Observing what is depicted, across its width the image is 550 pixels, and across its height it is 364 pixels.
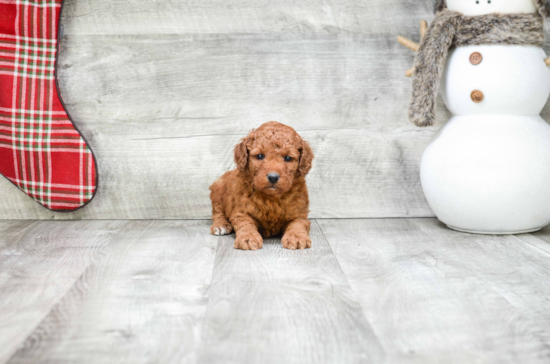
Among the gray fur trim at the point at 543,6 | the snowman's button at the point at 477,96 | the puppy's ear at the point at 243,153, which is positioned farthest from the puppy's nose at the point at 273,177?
the gray fur trim at the point at 543,6

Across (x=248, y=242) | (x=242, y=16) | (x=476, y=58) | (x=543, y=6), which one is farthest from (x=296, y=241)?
(x=543, y=6)

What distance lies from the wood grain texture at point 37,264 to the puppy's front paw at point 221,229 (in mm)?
391

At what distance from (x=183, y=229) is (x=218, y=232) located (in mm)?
196

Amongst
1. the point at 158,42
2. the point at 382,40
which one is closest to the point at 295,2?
the point at 382,40

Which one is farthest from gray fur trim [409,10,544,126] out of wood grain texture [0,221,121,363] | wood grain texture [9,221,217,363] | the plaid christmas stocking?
the plaid christmas stocking

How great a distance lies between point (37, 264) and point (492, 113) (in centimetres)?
169

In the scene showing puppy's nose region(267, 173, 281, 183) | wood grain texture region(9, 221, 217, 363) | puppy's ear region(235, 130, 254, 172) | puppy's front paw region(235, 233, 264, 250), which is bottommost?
puppy's front paw region(235, 233, 264, 250)

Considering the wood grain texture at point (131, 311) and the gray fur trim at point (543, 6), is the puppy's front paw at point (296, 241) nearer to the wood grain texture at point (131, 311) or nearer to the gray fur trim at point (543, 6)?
the wood grain texture at point (131, 311)

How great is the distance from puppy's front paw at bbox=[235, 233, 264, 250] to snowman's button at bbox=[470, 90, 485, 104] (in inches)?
37.9

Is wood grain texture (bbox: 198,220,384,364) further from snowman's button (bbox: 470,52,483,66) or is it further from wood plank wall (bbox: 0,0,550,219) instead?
→ snowman's button (bbox: 470,52,483,66)

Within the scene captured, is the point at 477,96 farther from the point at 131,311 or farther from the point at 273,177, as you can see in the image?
the point at 131,311

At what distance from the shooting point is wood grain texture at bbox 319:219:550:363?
1036mm

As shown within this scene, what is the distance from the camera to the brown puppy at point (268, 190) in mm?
1773

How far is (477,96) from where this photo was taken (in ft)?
6.24
